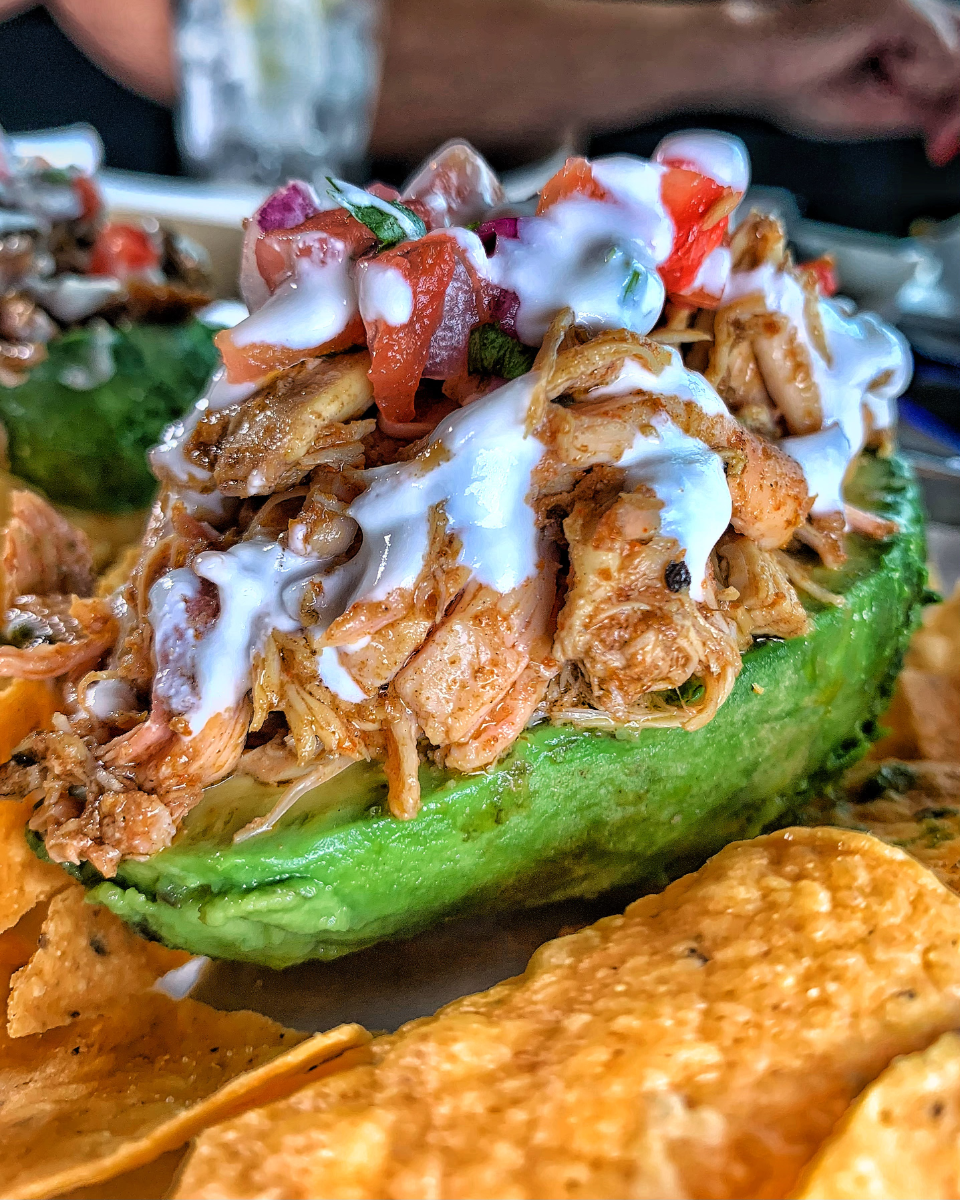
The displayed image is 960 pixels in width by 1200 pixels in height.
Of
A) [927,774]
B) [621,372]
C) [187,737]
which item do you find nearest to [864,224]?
[927,774]

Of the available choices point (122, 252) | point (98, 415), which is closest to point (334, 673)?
point (98, 415)

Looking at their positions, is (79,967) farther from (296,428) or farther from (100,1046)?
(296,428)

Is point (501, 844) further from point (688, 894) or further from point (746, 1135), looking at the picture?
point (746, 1135)

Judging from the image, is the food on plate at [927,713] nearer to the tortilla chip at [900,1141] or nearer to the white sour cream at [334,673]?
the tortilla chip at [900,1141]

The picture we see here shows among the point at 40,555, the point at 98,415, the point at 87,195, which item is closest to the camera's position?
the point at 40,555

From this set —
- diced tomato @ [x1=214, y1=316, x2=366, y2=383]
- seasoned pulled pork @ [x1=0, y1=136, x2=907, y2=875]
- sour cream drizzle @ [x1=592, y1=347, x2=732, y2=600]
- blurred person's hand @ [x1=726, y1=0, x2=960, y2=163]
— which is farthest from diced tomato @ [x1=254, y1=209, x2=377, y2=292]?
blurred person's hand @ [x1=726, y1=0, x2=960, y2=163]

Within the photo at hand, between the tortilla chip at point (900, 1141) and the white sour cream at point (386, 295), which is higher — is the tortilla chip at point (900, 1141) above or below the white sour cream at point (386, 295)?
below

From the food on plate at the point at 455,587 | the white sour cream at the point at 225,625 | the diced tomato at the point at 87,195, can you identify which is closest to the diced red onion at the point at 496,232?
the food on plate at the point at 455,587
